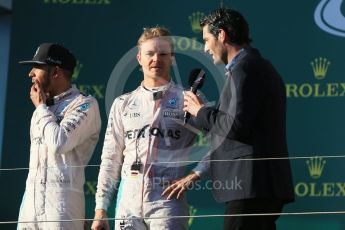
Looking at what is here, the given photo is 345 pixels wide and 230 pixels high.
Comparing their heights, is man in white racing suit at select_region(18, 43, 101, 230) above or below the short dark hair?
below

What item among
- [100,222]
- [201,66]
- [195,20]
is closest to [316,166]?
[201,66]

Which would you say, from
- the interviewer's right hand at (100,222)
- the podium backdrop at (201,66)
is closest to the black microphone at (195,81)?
the interviewer's right hand at (100,222)

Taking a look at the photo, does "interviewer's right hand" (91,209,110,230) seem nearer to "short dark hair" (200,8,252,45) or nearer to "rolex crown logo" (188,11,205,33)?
"short dark hair" (200,8,252,45)

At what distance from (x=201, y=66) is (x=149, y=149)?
110 cm

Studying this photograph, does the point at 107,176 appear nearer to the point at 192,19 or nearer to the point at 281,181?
the point at 281,181

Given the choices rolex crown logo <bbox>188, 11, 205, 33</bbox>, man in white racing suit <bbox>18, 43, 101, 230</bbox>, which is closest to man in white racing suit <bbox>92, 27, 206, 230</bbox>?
man in white racing suit <bbox>18, 43, 101, 230</bbox>

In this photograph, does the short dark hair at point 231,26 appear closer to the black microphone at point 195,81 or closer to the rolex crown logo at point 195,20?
the black microphone at point 195,81

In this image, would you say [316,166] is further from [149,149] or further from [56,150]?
[56,150]

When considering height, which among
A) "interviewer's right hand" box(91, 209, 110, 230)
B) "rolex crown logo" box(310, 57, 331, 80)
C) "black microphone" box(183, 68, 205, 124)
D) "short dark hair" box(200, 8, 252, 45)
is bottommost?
"interviewer's right hand" box(91, 209, 110, 230)

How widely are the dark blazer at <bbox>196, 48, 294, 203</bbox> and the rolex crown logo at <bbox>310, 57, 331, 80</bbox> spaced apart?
121 cm

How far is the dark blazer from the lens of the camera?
2.26 metres

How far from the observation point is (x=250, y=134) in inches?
90.3

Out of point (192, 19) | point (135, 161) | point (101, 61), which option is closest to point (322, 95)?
point (192, 19)

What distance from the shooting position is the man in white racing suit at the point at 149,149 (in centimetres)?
252
